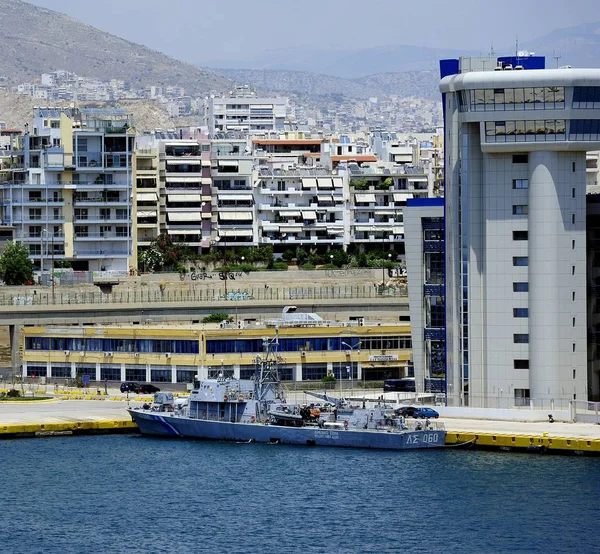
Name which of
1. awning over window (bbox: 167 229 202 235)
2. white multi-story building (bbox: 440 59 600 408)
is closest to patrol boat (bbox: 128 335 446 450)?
white multi-story building (bbox: 440 59 600 408)

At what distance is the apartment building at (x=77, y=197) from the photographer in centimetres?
13700

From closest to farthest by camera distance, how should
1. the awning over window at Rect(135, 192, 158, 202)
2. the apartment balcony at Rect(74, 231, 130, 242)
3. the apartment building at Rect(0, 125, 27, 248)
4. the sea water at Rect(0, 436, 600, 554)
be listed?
the sea water at Rect(0, 436, 600, 554)
the apartment balcony at Rect(74, 231, 130, 242)
the apartment building at Rect(0, 125, 27, 248)
the awning over window at Rect(135, 192, 158, 202)

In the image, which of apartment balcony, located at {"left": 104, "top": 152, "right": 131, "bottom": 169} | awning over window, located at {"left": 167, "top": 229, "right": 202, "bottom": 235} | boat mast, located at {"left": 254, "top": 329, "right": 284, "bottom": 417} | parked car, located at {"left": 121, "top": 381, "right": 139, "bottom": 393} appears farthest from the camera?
awning over window, located at {"left": 167, "top": 229, "right": 202, "bottom": 235}

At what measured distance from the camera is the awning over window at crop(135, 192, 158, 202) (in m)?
145

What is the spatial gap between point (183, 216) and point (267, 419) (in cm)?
6172

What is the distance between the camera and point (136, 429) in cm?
9100

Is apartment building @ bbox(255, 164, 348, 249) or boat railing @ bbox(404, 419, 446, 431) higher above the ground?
apartment building @ bbox(255, 164, 348, 249)

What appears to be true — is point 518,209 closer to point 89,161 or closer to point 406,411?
point 406,411

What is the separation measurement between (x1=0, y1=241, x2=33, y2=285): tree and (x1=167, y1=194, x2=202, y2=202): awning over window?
63.5ft

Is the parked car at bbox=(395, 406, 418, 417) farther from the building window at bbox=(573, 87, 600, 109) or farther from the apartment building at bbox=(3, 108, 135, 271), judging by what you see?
the apartment building at bbox=(3, 108, 135, 271)

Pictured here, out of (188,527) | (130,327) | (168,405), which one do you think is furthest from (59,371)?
(188,527)

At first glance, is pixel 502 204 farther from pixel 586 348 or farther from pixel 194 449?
pixel 194 449

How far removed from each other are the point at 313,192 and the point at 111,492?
7852 centimetres

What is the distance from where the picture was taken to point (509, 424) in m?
85.2
